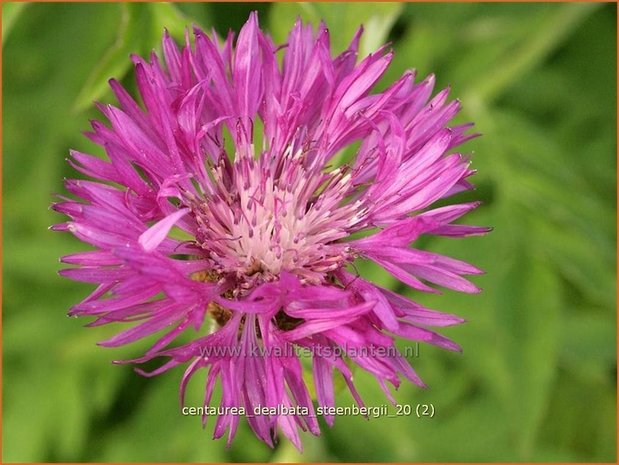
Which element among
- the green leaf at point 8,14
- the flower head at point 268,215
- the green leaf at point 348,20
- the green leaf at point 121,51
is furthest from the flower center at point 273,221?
the green leaf at point 8,14

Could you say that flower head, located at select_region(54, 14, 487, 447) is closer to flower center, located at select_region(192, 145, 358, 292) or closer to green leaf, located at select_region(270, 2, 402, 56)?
flower center, located at select_region(192, 145, 358, 292)

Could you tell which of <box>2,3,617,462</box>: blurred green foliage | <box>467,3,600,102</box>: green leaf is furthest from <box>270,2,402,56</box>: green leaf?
<box>467,3,600,102</box>: green leaf

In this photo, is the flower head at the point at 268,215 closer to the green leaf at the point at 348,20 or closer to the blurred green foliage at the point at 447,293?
the green leaf at the point at 348,20

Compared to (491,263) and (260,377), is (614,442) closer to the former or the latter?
(491,263)

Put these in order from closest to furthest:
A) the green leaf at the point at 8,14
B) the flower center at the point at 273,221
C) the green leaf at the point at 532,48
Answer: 1. the flower center at the point at 273,221
2. the green leaf at the point at 8,14
3. the green leaf at the point at 532,48

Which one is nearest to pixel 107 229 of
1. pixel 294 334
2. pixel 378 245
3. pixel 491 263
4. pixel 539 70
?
pixel 294 334

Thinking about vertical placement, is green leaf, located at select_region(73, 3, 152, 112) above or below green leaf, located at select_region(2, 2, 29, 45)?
below
